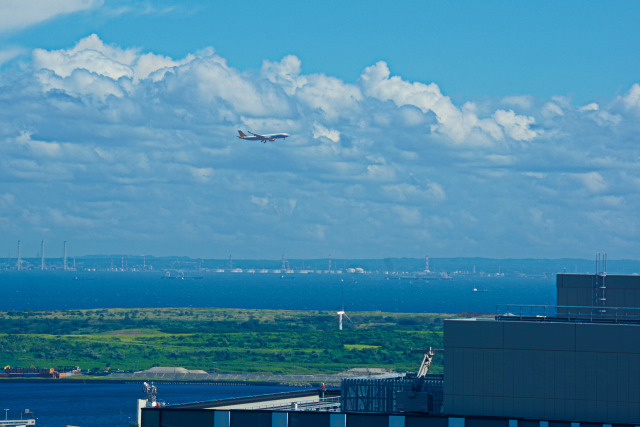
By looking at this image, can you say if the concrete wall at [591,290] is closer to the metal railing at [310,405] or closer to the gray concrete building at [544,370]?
the metal railing at [310,405]

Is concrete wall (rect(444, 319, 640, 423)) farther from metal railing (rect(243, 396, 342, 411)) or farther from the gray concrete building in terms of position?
A: metal railing (rect(243, 396, 342, 411))

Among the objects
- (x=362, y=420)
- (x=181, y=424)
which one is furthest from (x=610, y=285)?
(x=181, y=424)

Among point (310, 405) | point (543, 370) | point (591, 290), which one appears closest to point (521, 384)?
point (543, 370)

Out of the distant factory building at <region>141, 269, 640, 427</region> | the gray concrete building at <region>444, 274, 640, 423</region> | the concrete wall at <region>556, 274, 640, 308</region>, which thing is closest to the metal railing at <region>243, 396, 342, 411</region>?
the distant factory building at <region>141, 269, 640, 427</region>

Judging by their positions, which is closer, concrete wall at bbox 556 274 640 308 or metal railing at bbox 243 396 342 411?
metal railing at bbox 243 396 342 411

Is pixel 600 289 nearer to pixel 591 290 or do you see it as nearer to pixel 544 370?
pixel 591 290

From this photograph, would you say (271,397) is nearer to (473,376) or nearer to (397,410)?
(397,410)
